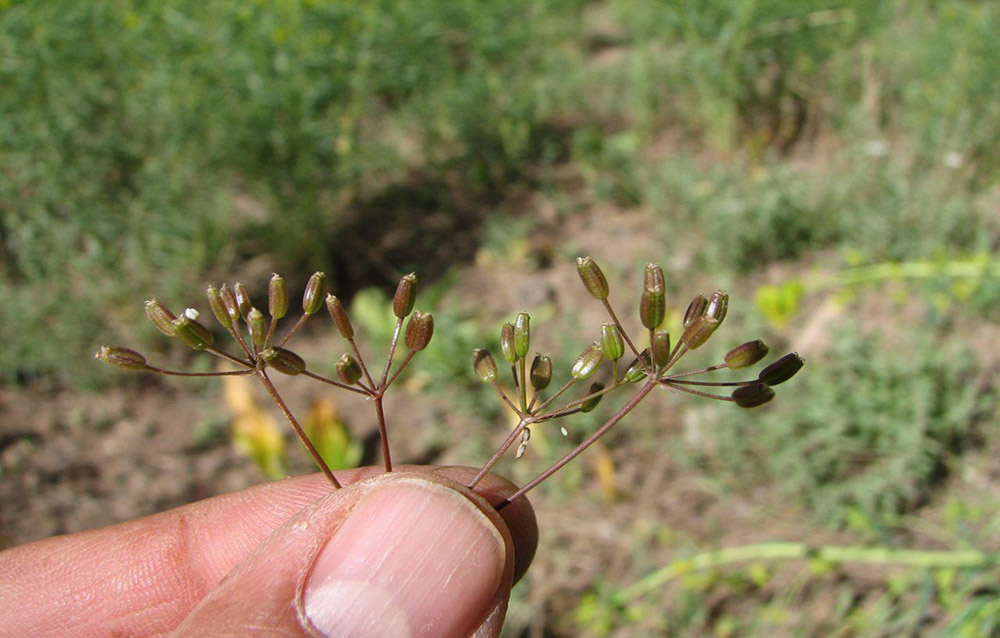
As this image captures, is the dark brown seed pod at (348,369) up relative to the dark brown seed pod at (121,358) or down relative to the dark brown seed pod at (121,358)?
down

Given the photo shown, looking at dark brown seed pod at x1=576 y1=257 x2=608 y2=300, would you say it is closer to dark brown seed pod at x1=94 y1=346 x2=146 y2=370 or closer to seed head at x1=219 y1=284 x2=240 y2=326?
seed head at x1=219 y1=284 x2=240 y2=326

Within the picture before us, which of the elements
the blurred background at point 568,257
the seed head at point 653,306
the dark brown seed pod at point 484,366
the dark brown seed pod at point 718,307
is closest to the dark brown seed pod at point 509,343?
the dark brown seed pod at point 484,366

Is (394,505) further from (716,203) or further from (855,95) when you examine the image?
(855,95)

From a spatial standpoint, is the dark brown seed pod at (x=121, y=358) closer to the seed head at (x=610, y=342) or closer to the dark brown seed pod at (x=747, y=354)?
the seed head at (x=610, y=342)

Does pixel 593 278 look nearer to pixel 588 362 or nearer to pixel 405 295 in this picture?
pixel 588 362

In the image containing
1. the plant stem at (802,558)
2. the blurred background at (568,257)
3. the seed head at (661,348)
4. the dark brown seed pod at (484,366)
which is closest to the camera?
the seed head at (661,348)

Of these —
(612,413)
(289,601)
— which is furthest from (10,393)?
(289,601)

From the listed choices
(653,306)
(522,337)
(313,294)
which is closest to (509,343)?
(522,337)
